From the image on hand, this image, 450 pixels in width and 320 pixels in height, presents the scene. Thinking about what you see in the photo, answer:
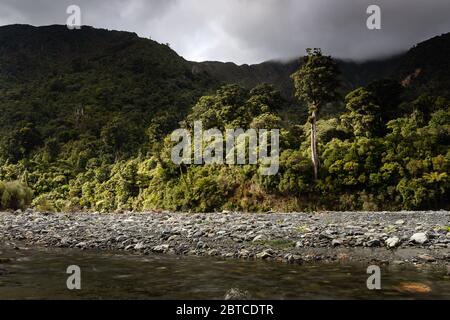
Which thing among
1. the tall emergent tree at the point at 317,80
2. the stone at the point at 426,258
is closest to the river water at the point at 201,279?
the stone at the point at 426,258

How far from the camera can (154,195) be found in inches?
1740

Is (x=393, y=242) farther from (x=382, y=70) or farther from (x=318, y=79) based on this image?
(x=382, y=70)

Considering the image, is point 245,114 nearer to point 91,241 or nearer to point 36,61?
point 91,241

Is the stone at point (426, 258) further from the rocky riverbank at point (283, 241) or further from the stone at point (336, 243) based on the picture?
the stone at point (336, 243)

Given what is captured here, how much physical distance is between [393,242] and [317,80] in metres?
23.8

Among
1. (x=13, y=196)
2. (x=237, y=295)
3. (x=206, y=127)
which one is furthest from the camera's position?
(x=206, y=127)

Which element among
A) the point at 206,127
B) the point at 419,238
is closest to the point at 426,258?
the point at 419,238

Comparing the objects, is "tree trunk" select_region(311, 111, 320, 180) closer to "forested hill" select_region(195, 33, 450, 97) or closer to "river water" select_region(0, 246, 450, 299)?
"forested hill" select_region(195, 33, 450, 97)

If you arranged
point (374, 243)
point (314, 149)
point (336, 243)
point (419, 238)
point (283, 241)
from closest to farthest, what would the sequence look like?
point (419, 238) < point (374, 243) < point (336, 243) < point (283, 241) < point (314, 149)

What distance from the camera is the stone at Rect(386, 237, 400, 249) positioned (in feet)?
40.4

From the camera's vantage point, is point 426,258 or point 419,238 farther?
point 419,238

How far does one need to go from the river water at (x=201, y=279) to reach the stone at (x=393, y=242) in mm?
2212

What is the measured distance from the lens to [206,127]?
48875 millimetres

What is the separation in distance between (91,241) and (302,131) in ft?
103
